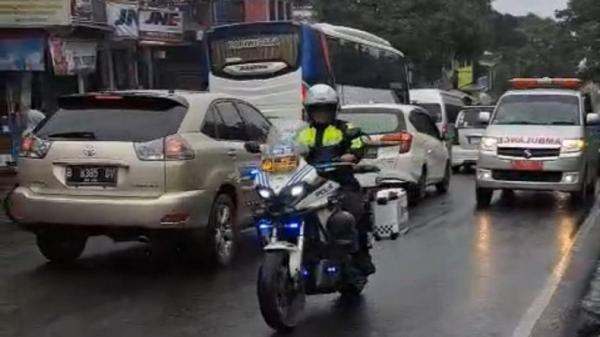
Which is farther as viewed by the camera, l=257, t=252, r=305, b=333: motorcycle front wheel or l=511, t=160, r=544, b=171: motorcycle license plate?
l=511, t=160, r=544, b=171: motorcycle license plate

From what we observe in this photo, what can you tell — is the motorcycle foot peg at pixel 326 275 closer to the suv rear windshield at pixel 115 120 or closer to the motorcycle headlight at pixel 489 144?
the suv rear windshield at pixel 115 120

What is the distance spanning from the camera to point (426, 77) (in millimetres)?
49125

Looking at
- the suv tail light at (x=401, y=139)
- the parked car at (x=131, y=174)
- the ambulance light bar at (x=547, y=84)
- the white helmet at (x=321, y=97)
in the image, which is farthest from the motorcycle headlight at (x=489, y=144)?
the white helmet at (x=321, y=97)

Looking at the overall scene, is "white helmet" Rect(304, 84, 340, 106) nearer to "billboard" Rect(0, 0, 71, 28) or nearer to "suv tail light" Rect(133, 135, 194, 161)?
"suv tail light" Rect(133, 135, 194, 161)

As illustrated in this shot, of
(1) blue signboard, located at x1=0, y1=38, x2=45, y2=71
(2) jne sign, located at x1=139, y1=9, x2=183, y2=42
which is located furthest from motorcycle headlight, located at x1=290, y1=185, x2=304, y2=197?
(2) jne sign, located at x1=139, y1=9, x2=183, y2=42

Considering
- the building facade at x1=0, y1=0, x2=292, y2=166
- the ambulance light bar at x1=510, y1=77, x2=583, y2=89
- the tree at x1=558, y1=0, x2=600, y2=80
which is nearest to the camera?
the ambulance light bar at x1=510, y1=77, x2=583, y2=89

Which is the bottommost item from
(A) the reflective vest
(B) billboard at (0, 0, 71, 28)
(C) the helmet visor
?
(A) the reflective vest

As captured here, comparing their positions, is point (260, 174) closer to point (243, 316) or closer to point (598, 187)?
point (243, 316)

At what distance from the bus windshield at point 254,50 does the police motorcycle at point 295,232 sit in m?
13.1

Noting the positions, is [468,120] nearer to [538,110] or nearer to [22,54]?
[538,110]

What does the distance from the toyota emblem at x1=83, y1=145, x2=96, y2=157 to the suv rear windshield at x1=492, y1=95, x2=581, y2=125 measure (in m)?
8.10

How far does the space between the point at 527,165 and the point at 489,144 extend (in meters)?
0.72

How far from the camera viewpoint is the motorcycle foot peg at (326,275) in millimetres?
7164

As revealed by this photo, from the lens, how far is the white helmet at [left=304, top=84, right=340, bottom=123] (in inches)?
292
